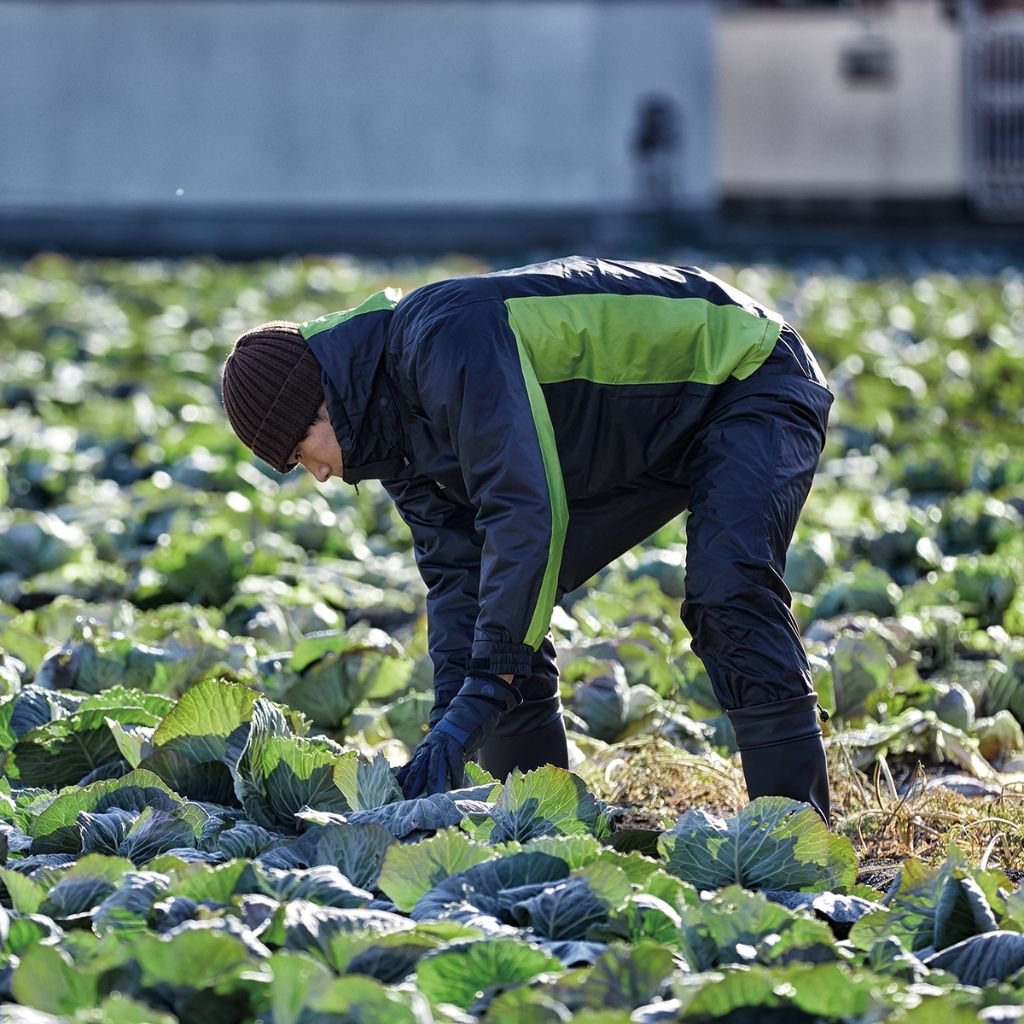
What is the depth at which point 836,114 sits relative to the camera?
17.5 metres

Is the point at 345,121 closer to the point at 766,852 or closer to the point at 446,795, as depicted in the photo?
the point at 446,795

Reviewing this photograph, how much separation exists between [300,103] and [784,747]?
13.8 metres

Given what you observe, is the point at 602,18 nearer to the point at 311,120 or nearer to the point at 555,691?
the point at 311,120

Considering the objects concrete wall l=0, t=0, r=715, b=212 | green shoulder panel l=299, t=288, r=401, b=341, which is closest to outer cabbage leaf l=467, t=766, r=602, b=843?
green shoulder panel l=299, t=288, r=401, b=341

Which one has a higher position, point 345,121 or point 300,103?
point 300,103

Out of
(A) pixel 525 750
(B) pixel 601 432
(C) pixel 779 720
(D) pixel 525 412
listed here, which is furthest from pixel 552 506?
(A) pixel 525 750

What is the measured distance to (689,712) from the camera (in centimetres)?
368

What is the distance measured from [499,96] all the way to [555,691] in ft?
43.9

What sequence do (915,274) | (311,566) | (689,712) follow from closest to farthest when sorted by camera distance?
(689,712)
(311,566)
(915,274)

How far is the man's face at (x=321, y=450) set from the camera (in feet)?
9.16


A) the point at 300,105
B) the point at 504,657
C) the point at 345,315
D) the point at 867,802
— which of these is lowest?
the point at 867,802

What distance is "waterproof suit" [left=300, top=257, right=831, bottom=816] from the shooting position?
261 centimetres

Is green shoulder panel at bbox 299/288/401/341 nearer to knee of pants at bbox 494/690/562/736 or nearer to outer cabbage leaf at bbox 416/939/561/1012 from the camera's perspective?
knee of pants at bbox 494/690/562/736

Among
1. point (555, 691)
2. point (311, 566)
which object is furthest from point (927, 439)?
point (555, 691)
